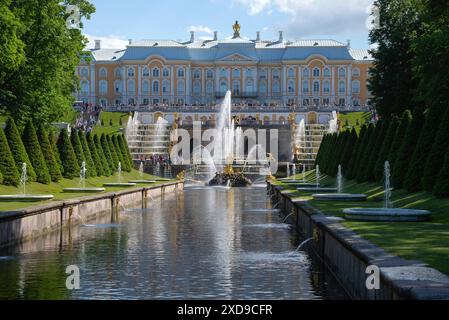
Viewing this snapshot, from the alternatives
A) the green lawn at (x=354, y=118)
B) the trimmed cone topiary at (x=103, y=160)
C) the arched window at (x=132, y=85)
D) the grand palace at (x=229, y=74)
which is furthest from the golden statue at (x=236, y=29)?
the trimmed cone topiary at (x=103, y=160)

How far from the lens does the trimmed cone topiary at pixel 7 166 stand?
2525 centimetres

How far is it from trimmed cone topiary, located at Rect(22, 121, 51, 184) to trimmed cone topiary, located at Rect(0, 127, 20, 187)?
2.43m

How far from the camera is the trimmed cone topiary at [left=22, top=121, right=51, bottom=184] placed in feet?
92.2

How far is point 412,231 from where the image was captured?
1359 cm

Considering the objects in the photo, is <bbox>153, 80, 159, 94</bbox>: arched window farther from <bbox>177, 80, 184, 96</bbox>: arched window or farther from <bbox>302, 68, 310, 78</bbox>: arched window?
<bbox>302, 68, 310, 78</bbox>: arched window

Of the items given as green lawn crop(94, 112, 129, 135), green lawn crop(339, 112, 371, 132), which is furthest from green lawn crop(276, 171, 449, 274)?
green lawn crop(339, 112, 371, 132)

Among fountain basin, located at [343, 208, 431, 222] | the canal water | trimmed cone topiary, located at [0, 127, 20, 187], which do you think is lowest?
the canal water

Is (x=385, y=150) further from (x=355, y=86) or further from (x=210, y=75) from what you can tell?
(x=210, y=75)

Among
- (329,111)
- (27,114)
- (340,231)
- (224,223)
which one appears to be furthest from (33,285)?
(329,111)

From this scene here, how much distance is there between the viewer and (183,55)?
113188mm

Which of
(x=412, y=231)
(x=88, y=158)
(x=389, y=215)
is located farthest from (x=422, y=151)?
(x=88, y=158)

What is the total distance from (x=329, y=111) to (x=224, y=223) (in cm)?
7142

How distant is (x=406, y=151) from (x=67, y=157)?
1466 centimetres
